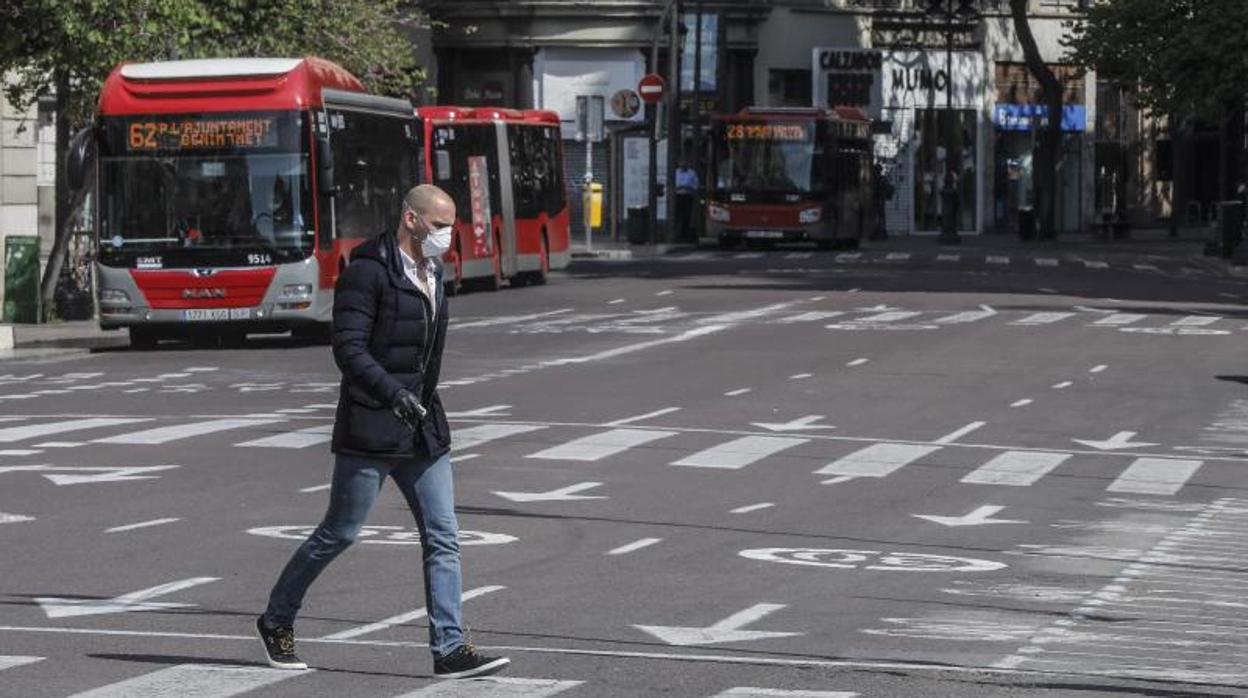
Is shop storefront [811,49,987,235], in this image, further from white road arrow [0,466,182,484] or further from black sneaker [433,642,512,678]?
black sneaker [433,642,512,678]

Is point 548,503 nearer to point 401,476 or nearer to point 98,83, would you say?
point 401,476

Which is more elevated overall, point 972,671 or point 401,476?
point 401,476

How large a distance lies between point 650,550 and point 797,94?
6673 centimetres

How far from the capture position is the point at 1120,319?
122 ft

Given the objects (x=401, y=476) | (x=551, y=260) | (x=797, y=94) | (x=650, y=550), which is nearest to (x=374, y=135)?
(x=551, y=260)

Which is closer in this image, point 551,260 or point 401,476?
point 401,476

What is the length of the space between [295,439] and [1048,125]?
56266 mm

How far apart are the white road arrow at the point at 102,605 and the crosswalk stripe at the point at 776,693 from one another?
3280 mm

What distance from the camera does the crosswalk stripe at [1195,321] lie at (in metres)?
36.6

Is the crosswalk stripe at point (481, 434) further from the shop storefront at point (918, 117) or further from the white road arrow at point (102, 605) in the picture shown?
the shop storefront at point (918, 117)

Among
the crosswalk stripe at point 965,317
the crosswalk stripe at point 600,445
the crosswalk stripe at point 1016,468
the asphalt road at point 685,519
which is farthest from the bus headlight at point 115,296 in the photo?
the crosswalk stripe at point 1016,468

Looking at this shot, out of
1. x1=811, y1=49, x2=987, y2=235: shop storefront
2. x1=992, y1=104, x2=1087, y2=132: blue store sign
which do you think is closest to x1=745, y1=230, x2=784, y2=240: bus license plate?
x1=811, y1=49, x2=987, y2=235: shop storefront

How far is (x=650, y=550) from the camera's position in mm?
14734

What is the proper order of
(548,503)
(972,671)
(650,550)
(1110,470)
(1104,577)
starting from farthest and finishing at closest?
(1110,470), (548,503), (650,550), (1104,577), (972,671)
